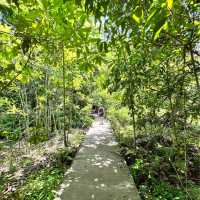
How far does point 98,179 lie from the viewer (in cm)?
430

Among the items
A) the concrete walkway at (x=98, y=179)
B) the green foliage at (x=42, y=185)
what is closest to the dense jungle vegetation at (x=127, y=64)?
the green foliage at (x=42, y=185)

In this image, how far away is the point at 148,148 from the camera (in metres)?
6.84

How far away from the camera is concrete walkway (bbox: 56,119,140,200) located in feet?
11.6

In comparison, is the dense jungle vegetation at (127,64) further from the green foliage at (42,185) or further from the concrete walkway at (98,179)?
the concrete walkway at (98,179)

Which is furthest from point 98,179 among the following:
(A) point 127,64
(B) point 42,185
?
(A) point 127,64

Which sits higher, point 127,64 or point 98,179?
point 127,64

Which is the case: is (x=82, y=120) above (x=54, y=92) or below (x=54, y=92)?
below

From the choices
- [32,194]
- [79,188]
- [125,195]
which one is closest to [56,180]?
[32,194]

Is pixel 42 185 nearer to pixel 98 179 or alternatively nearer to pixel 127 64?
pixel 98 179

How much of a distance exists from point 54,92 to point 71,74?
12.4 ft

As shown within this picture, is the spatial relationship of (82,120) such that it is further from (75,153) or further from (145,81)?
(145,81)

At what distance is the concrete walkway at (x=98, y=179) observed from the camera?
355cm

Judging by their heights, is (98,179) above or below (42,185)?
above

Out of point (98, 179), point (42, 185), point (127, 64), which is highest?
point (127, 64)
